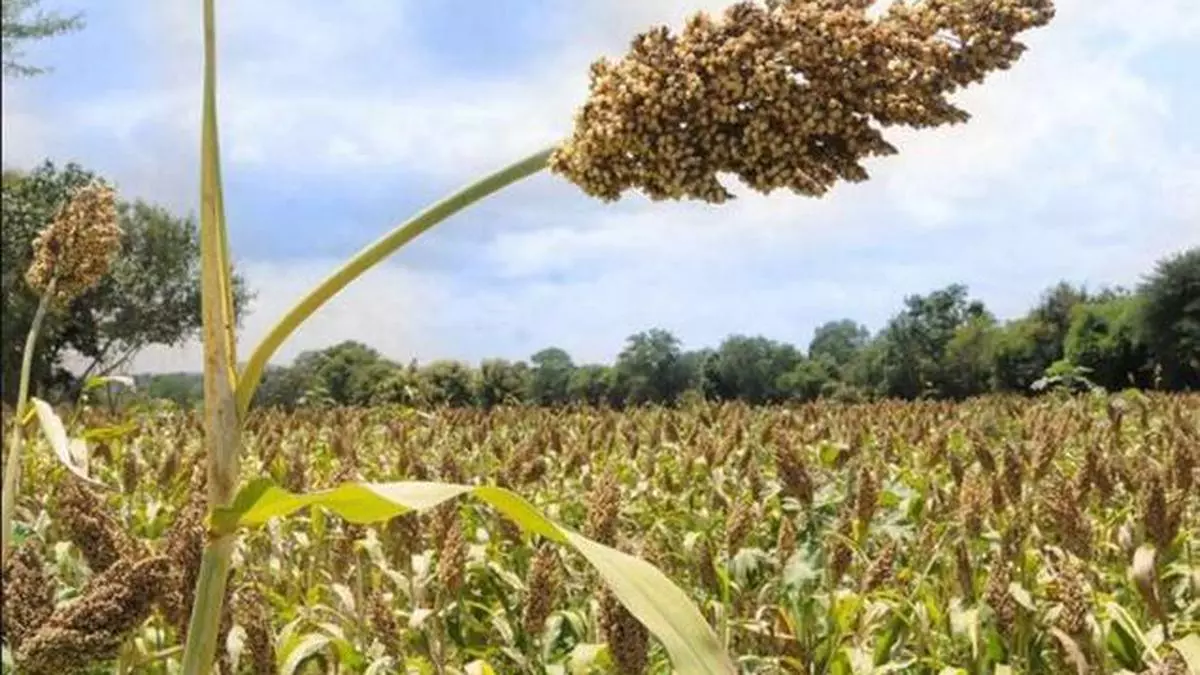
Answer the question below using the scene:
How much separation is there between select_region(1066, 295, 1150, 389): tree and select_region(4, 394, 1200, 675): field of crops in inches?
1423

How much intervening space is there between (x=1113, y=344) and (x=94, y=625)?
44.0 metres

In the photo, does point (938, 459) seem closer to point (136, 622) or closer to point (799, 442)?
point (799, 442)

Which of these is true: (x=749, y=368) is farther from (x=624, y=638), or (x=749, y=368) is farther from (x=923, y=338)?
(x=624, y=638)

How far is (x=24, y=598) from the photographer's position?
1425 millimetres

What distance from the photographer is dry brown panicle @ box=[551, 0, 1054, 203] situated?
1.43 meters

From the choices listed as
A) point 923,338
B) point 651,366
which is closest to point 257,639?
point 651,366

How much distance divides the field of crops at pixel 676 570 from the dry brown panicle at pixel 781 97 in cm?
55

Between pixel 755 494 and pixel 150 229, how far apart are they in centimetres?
3461

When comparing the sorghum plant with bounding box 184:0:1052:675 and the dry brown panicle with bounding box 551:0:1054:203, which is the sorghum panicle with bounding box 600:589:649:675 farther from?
the dry brown panicle with bounding box 551:0:1054:203

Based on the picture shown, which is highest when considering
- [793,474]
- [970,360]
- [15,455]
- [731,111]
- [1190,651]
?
[970,360]

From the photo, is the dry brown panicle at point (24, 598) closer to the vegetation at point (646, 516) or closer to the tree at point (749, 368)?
the vegetation at point (646, 516)

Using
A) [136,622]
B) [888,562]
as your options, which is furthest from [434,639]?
[136,622]

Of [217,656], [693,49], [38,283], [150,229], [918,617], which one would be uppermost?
[150,229]

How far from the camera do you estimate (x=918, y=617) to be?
9.67 ft
